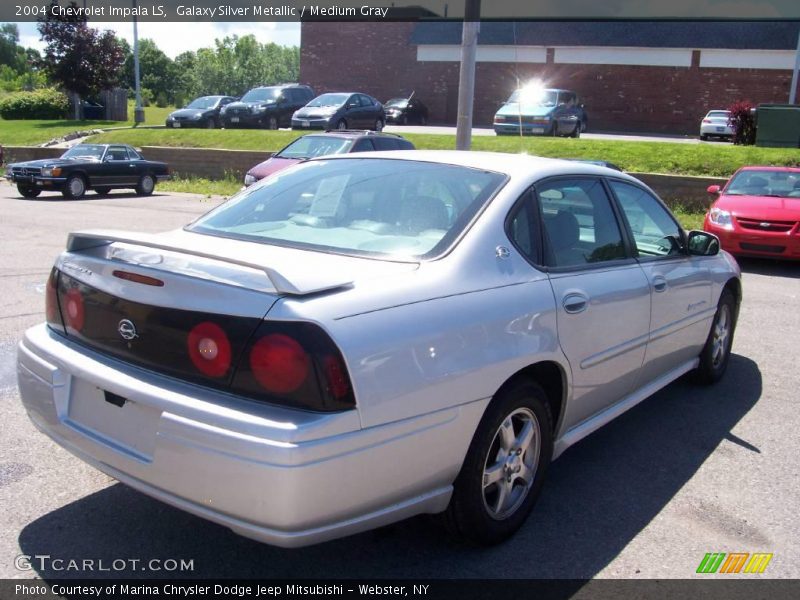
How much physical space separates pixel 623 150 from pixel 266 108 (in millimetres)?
14440

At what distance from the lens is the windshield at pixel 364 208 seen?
337 centimetres

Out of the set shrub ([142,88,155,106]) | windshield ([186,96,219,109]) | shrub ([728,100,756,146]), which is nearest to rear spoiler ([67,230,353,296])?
shrub ([728,100,756,146])

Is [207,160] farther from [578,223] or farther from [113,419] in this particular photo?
[113,419]

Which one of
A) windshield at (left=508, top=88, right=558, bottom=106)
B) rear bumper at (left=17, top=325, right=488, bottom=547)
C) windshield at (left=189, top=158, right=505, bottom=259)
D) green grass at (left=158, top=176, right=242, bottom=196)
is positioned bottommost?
green grass at (left=158, top=176, right=242, bottom=196)

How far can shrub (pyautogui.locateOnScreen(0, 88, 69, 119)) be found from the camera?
38.5 meters

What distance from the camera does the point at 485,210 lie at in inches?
135

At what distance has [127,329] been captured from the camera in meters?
2.93

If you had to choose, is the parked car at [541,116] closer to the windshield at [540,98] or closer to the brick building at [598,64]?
the windshield at [540,98]

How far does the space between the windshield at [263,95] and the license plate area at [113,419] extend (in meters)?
27.5

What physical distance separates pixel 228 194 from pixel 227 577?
17373mm

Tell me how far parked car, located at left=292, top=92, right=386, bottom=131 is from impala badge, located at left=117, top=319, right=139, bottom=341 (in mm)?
22681

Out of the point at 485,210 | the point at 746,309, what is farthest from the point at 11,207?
the point at 485,210

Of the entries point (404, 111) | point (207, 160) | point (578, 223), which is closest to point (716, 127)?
point (404, 111)

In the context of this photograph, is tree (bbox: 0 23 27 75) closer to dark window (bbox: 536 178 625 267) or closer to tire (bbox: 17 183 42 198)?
tire (bbox: 17 183 42 198)
